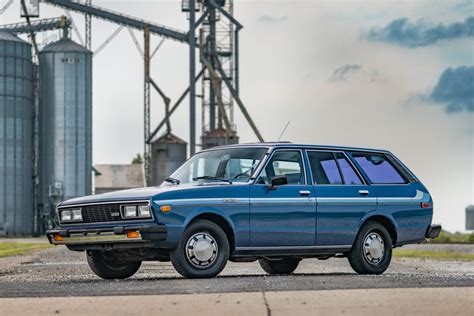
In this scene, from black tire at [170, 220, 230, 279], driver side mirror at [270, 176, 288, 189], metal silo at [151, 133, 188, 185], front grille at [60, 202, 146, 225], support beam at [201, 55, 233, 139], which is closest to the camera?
black tire at [170, 220, 230, 279]

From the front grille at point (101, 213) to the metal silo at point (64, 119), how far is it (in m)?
64.9

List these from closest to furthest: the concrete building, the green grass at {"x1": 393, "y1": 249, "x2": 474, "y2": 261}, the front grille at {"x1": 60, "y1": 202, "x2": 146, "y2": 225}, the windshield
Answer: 1. the front grille at {"x1": 60, "y1": 202, "x2": 146, "y2": 225}
2. the windshield
3. the green grass at {"x1": 393, "y1": 249, "x2": 474, "y2": 261}
4. the concrete building

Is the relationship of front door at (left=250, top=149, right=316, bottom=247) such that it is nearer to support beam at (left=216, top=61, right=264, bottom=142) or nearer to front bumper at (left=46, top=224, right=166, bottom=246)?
front bumper at (left=46, top=224, right=166, bottom=246)

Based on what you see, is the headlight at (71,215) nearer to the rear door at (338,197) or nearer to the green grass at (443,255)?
the rear door at (338,197)

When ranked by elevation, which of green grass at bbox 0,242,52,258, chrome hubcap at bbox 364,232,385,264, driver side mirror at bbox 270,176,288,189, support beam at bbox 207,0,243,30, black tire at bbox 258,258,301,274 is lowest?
green grass at bbox 0,242,52,258

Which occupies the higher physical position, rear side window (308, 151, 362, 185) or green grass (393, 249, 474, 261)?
rear side window (308, 151, 362, 185)

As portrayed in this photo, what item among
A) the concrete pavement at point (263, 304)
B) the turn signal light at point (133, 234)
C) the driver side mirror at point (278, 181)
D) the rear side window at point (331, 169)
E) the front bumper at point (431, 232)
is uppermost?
the rear side window at point (331, 169)

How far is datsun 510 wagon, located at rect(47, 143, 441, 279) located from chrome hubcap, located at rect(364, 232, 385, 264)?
0.04 feet

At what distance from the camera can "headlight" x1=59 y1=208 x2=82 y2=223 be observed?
15.3 metres

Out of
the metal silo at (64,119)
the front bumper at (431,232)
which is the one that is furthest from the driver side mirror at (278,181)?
the metal silo at (64,119)

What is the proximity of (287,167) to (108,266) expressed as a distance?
2698mm

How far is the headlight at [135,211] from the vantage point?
47.7 ft

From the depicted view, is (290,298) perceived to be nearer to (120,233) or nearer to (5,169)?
(120,233)

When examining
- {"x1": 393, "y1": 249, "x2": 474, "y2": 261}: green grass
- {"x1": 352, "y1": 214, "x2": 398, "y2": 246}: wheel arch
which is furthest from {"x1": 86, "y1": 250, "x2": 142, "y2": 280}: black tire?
{"x1": 393, "y1": 249, "x2": 474, "y2": 261}: green grass
